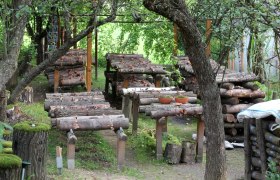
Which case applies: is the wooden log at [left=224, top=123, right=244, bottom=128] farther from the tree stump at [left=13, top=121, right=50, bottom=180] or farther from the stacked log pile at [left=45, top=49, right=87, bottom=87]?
the tree stump at [left=13, top=121, right=50, bottom=180]

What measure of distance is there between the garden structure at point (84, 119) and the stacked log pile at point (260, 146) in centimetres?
236

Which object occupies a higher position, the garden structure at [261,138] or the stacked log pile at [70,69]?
the stacked log pile at [70,69]

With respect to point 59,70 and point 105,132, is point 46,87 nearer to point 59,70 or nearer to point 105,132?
point 59,70

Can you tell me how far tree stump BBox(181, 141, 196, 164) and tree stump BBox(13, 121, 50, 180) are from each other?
5.62 m

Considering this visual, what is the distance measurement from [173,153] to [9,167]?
23.0 feet

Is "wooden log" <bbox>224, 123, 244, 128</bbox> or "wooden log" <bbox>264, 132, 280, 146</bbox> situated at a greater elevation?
"wooden log" <bbox>264, 132, 280, 146</bbox>

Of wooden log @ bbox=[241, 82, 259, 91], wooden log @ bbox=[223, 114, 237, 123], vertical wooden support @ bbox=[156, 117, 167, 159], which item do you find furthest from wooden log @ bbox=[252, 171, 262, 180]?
wooden log @ bbox=[241, 82, 259, 91]

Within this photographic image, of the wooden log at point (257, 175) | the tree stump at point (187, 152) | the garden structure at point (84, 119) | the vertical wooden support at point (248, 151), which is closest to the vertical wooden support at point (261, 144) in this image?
the wooden log at point (257, 175)

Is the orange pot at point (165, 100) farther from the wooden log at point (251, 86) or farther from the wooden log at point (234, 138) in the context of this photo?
the wooden log at point (251, 86)

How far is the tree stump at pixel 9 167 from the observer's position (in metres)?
4.05

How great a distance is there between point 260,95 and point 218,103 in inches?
260

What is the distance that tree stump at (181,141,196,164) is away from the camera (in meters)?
11.0

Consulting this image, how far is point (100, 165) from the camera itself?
985 centimetres

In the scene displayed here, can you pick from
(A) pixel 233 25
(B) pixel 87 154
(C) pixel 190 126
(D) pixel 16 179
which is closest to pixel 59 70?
(C) pixel 190 126
